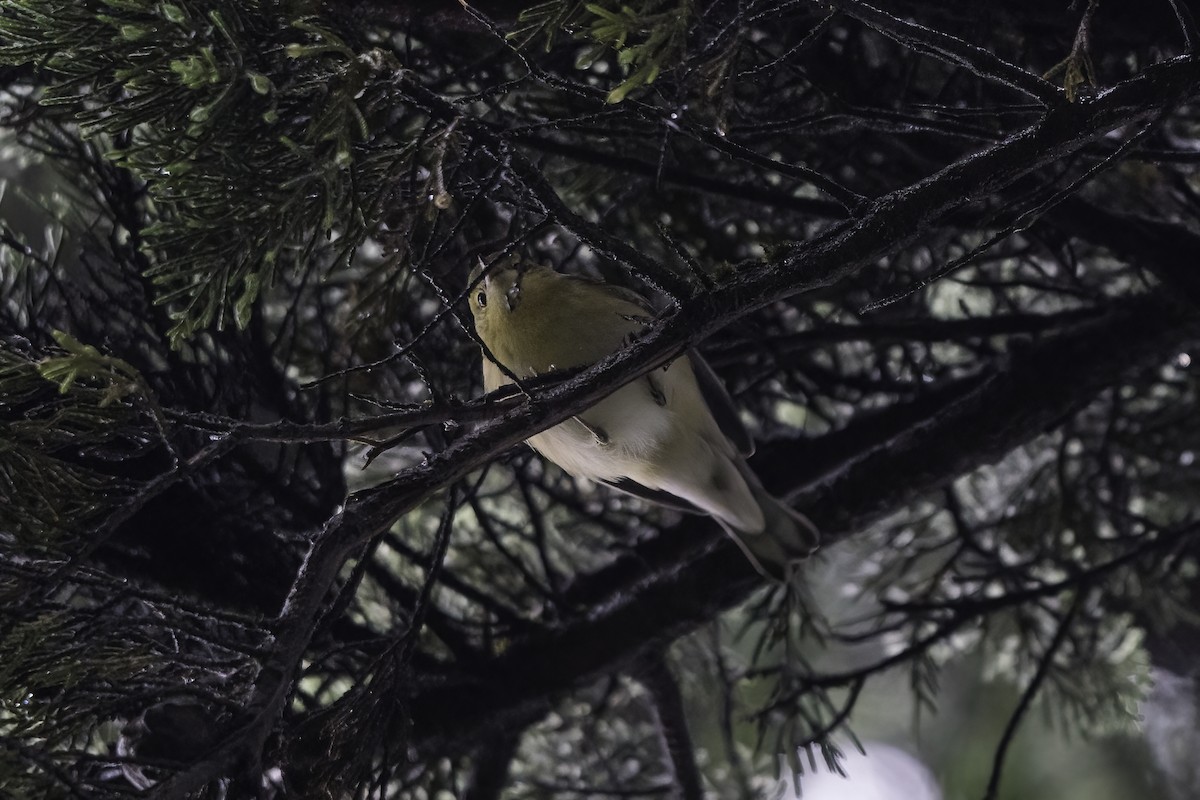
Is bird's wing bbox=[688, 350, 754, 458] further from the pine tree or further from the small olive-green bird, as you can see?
the pine tree

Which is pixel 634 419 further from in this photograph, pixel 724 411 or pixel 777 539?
pixel 777 539

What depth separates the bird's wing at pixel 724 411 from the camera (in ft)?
11.2

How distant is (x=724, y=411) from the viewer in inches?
136

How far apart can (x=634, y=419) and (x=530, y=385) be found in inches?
44.1

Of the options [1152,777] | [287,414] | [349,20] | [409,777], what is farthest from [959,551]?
[1152,777]

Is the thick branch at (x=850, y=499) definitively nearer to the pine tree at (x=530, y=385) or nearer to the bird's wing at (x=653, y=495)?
the pine tree at (x=530, y=385)

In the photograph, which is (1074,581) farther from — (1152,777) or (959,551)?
(1152,777)

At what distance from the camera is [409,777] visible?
143 inches

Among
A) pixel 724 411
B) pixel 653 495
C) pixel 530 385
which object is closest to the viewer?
pixel 530 385

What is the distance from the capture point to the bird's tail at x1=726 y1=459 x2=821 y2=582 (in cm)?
347

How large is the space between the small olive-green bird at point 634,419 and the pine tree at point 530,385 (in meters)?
0.15

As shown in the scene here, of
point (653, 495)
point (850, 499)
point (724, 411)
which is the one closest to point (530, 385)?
point (724, 411)

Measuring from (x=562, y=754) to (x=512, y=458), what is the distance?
1759 mm

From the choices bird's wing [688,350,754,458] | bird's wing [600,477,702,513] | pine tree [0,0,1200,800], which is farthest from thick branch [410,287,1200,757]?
bird's wing [688,350,754,458]
